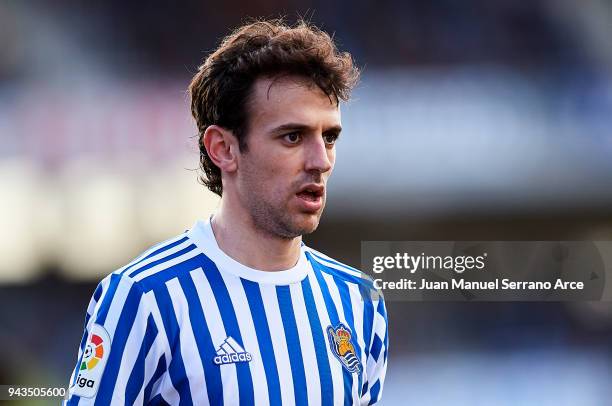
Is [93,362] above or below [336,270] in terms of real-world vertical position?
below

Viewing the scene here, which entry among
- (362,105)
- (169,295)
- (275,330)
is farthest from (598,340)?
(169,295)

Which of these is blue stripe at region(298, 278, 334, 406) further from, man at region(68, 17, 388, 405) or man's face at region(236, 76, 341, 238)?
man's face at region(236, 76, 341, 238)

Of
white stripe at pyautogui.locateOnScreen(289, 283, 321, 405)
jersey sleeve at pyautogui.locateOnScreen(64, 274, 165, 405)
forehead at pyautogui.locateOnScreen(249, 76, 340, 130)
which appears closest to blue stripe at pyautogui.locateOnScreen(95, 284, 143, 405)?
jersey sleeve at pyautogui.locateOnScreen(64, 274, 165, 405)

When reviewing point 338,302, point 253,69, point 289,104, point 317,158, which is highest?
point 253,69

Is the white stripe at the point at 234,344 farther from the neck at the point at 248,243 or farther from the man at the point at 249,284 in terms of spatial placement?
the neck at the point at 248,243

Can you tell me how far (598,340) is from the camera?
3025 millimetres

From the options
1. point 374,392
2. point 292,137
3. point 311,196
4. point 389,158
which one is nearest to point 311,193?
point 311,196

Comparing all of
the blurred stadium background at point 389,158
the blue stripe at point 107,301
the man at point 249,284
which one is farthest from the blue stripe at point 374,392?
the blurred stadium background at point 389,158

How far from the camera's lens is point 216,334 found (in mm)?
1646

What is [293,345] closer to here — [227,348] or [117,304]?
[227,348]

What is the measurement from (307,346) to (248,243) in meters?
0.25

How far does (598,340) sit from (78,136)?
81.3 inches

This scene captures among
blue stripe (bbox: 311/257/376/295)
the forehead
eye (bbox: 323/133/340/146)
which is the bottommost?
blue stripe (bbox: 311/257/376/295)

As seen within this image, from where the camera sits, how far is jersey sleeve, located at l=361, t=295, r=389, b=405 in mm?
1943
